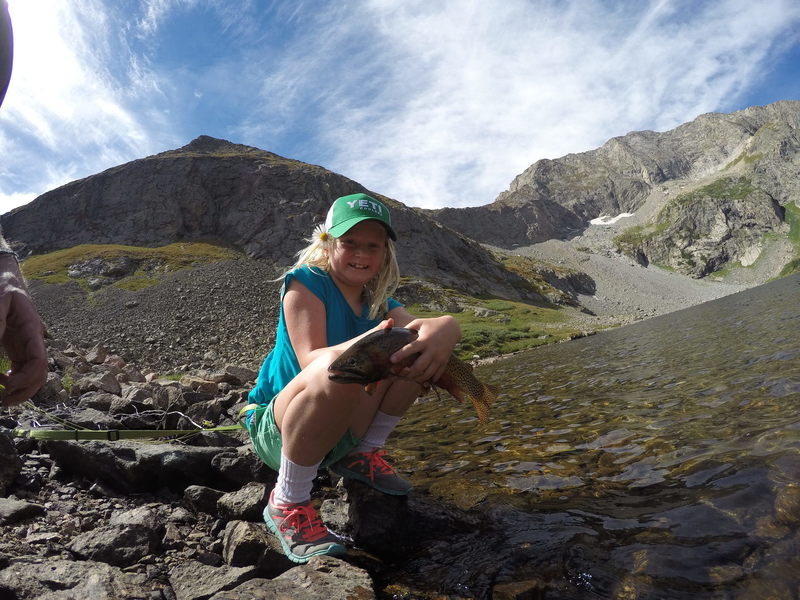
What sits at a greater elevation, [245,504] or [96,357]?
[96,357]

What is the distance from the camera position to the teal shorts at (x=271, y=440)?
3922 mm

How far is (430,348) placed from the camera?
3131 millimetres

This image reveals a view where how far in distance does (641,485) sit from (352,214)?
3.82 m

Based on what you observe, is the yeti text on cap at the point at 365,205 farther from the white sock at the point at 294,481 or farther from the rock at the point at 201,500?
the rock at the point at 201,500

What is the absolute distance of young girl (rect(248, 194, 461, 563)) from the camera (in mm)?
3326

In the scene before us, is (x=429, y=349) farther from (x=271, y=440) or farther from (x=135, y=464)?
(x=135, y=464)

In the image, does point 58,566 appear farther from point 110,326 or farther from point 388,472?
point 110,326

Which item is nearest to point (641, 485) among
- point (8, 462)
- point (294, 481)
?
point (294, 481)

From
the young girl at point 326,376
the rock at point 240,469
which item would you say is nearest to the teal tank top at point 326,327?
the young girl at point 326,376

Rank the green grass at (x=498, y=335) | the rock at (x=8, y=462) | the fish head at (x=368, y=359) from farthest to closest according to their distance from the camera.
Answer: the green grass at (x=498, y=335), the rock at (x=8, y=462), the fish head at (x=368, y=359)

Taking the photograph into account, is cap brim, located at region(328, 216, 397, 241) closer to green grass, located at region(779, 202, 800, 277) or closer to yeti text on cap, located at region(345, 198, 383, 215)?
yeti text on cap, located at region(345, 198, 383, 215)

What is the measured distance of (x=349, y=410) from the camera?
348 cm

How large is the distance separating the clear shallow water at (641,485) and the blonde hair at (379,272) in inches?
86.9

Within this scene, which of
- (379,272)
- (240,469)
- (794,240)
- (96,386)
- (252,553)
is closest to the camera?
(252,553)
